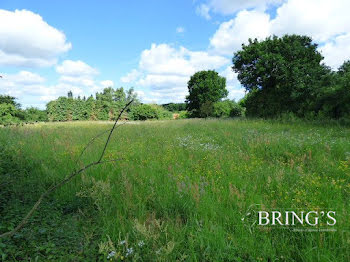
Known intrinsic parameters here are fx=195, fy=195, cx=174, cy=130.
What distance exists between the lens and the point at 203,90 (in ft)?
158

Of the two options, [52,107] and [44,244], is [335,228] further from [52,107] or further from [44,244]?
[52,107]

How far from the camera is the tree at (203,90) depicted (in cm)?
4731

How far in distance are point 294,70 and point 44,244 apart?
21325 millimetres

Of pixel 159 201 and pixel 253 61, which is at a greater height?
pixel 253 61

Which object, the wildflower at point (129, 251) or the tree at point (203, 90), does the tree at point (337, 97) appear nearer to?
the wildflower at point (129, 251)

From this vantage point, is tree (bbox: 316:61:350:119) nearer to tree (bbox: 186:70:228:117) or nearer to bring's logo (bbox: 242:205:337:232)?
bring's logo (bbox: 242:205:337:232)

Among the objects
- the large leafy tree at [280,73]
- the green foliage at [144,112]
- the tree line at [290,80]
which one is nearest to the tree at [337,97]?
the tree line at [290,80]

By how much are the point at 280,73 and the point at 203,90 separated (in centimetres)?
2912

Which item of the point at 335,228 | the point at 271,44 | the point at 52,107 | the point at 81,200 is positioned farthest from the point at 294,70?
the point at 52,107

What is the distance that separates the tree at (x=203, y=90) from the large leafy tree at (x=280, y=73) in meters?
23.5

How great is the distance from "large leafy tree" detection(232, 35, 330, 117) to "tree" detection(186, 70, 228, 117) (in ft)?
77.0

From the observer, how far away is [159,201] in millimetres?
3066

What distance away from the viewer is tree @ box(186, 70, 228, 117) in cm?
4731

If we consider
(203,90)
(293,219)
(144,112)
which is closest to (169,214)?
(293,219)
